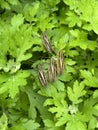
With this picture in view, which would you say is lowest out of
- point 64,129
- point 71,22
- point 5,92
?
point 64,129

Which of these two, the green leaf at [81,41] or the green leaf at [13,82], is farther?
the green leaf at [81,41]

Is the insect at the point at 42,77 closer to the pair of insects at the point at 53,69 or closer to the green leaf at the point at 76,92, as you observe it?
the pair of insects at the point at 53,69

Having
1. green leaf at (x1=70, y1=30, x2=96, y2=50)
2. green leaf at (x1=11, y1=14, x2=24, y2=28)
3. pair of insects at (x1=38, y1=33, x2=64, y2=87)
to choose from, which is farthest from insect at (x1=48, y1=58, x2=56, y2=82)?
green leaf at (x1=11, y1=14, x2=24, y2=28)

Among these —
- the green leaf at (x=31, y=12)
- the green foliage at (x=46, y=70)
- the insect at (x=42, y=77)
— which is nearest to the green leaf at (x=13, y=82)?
the green foliage at (x=46, y=70)

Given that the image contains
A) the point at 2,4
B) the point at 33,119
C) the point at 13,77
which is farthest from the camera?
the point at 2,4

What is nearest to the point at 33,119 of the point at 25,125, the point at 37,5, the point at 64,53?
the point at 25,125

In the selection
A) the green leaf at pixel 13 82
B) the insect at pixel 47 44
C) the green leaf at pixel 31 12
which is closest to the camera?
the green leaf at pixel 13 82

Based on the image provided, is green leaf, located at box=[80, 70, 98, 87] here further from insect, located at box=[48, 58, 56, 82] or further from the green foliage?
insect, located at box=[48, 58, 56, 82]

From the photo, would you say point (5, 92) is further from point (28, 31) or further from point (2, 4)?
point (2, 4)

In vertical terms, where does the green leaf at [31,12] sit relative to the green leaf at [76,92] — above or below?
above
